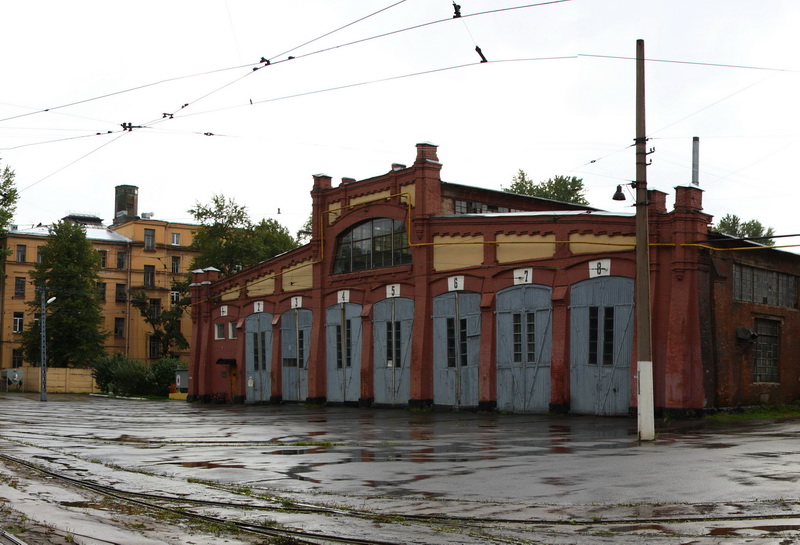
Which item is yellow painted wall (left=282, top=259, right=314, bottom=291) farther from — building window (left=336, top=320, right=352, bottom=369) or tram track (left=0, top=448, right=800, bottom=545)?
tram track (left=0, top=448, right=800, bottom=545)

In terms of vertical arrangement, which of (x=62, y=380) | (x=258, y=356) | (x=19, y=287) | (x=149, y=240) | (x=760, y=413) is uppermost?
(x=149, y=240)

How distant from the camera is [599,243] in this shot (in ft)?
96.7

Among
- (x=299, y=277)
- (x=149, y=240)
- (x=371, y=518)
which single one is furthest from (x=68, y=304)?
(x=371, y=518)

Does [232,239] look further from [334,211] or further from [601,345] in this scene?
[601,345]

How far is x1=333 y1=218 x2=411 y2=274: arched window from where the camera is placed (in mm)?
37219

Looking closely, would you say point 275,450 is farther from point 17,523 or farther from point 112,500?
point 17,523

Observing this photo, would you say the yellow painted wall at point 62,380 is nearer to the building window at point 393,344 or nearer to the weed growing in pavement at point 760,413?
the building window at point 393,344

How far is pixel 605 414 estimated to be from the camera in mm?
29000

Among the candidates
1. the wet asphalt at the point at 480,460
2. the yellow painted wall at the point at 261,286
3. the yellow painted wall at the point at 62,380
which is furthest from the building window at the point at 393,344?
the yellow painted wall at the point at 62,380

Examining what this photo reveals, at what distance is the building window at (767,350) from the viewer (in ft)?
99.5

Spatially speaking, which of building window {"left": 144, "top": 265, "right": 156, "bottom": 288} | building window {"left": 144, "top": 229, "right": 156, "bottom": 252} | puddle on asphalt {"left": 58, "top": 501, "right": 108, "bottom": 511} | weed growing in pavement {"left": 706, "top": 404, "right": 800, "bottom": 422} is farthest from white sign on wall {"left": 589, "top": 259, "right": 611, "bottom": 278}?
building window {"left": 144, "top": 229, "right": 156, "bottom": 252}

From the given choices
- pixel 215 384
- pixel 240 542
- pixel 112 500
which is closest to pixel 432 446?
pixel 112 500

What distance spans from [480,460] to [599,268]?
15.8 m

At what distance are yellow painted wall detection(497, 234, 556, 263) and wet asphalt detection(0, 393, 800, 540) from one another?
6.46 m
